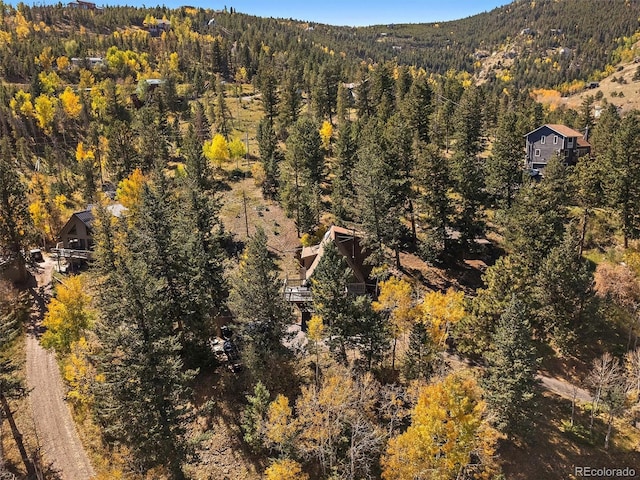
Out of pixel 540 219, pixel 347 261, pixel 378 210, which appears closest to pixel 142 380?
pixel 347 261

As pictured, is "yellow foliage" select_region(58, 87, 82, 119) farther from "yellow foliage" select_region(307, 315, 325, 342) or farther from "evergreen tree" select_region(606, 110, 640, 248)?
"evergreen tree" select_region(606, 110, 640, 248)

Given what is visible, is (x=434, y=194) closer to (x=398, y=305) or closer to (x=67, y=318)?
(x=398, y=305)

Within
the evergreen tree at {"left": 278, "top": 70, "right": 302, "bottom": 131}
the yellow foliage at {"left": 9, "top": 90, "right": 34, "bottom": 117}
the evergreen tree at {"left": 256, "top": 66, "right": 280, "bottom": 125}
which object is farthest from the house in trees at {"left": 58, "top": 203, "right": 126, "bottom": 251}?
the yellow foliage at {"left": 9, "top": 90, "right": 34, "bottom": 117}

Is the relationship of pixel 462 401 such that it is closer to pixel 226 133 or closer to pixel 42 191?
pixel 42 191

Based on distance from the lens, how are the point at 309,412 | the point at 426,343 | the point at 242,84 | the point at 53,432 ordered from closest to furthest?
1. the point at 309,412
2. the point at 426,343
3. the point at 53,432
4. the point at 242,84

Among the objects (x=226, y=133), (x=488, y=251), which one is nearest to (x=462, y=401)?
(x=488, y=251)

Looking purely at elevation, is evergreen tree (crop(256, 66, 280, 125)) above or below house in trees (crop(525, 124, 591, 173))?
above

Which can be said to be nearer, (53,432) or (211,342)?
(53,432)

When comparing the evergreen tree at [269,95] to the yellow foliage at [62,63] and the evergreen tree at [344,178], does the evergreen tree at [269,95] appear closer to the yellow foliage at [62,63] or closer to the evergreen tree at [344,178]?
the evergreen tree at [344,178]
